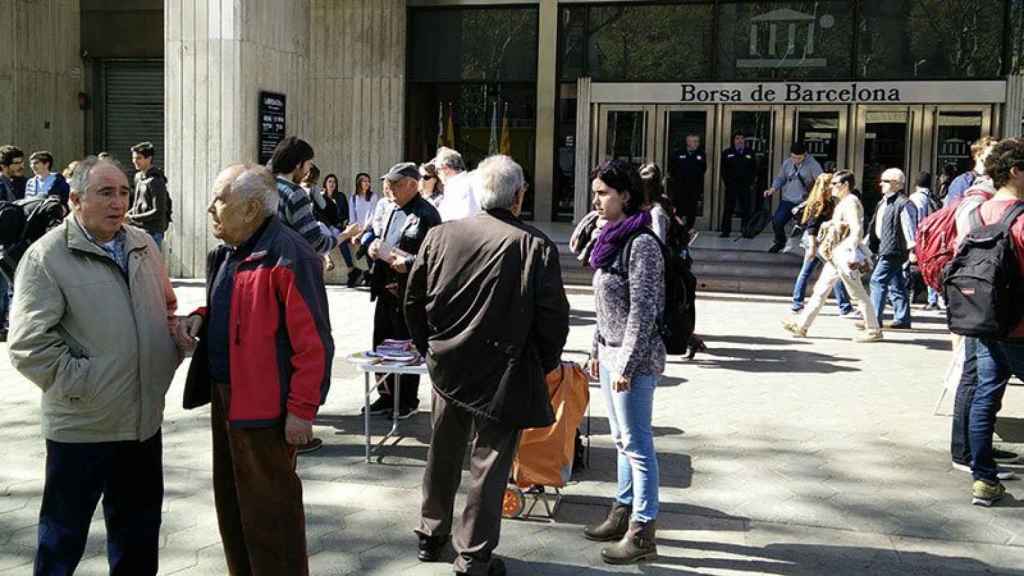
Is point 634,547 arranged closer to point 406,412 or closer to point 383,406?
point 406,412

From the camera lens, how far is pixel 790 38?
60.8 ft

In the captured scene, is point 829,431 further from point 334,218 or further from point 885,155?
point 885,155

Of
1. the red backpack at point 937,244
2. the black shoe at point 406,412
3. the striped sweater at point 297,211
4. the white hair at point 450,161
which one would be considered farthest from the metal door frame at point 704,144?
the striped sweater at point 297,211

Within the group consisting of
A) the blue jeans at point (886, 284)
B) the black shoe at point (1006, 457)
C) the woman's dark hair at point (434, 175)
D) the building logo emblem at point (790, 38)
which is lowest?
the black shoe at point (1006, 457)

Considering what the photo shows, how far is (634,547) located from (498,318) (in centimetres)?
123

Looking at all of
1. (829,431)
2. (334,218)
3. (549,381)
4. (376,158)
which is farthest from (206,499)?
(376,158)

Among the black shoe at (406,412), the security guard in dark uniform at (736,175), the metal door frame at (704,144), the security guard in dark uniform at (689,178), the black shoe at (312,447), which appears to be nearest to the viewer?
the black shoe at (312,447)

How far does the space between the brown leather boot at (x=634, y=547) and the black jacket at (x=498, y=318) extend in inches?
26.9

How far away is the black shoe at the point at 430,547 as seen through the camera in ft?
14.7

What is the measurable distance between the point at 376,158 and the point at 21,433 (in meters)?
12.5

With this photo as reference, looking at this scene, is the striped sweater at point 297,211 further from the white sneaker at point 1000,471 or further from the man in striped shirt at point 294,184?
the white sneaker at point 1000,471

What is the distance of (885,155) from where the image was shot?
18.2 metres

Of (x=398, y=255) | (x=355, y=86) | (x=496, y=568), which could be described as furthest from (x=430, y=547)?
(x=355, y=86)

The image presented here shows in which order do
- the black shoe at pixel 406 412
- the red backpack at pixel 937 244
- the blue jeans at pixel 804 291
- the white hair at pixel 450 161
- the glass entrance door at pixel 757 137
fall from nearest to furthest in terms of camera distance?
the red backpack at pixel 937 244 < the black shoe at pixel 406 412 < the white hair at pixel 450 161 < the blue jeans at pixel 804 291 < the glass entrance door at pixel 757 137
